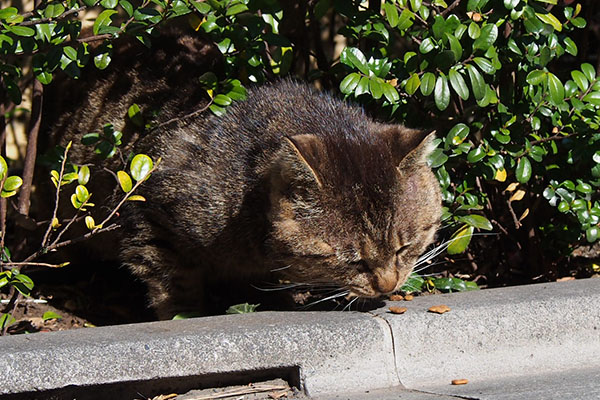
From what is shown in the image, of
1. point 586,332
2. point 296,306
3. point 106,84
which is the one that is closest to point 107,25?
point 106,84

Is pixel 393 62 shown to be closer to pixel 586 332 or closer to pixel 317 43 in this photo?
pixel 317 43

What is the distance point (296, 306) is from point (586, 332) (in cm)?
144

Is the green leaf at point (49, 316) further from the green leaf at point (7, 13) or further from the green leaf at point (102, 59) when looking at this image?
the green leaf at point (7, 13)

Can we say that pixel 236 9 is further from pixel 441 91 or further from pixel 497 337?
pixel 497 337

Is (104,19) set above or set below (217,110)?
above

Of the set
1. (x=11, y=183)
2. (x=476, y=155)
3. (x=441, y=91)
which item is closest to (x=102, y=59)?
(x=11, y=183)

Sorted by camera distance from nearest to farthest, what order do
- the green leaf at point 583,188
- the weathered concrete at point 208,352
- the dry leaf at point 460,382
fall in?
the weathered concrete at point 208,352, the dry leaf at point 460,382, the green leaf at point 583,188

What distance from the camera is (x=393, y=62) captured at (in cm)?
390

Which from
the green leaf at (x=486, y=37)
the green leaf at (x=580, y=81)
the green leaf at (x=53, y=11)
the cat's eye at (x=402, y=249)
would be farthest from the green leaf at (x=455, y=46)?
the green leaf at (x=53, y=11)

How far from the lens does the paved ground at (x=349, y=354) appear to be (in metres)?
2.89

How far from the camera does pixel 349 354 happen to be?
3.11 metres

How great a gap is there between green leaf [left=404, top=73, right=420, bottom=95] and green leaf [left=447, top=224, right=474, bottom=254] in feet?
2.60

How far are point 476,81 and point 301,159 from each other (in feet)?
3.33

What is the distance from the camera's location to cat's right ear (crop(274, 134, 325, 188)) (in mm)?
3174
